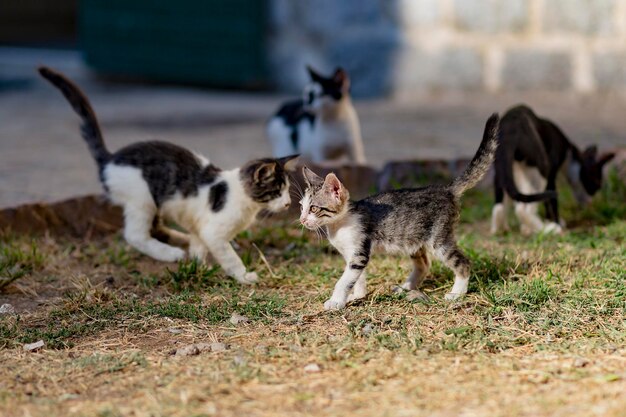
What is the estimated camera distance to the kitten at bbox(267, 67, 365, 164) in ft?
22.7

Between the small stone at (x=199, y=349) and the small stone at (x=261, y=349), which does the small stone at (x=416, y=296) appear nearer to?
the small stone at (x=261, y=349)

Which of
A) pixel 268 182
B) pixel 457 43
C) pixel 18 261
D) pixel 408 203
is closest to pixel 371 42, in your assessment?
pixel 457 43

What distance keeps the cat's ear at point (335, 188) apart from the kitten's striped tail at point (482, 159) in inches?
22.2

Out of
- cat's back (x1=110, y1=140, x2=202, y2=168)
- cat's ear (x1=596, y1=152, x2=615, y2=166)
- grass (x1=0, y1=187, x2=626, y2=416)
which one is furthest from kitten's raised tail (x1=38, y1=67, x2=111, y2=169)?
cat's ear (x1=596, y1=152, x2=615, y2=166)

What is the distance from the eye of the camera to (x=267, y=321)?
4.15 metres

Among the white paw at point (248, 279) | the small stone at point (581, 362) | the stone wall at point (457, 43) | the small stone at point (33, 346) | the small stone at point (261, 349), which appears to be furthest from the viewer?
the stone wall at point (457, 43)

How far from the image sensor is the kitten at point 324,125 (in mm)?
6918

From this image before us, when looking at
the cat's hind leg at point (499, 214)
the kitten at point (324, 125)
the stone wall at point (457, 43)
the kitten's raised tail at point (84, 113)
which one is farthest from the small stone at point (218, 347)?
the stone wall at point (457, 43)

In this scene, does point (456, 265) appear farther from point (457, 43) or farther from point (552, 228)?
point (457, 43)

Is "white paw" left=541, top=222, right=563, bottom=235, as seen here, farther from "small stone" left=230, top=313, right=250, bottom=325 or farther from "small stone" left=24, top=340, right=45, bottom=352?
"small stone" left=24, top=340, right=45, bottom=352

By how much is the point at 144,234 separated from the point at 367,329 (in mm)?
1702

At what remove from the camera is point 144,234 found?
5.16m

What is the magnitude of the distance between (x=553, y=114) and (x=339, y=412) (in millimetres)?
6302

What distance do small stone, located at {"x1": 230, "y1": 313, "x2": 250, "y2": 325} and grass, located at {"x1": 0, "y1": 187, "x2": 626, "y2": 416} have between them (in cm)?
3
